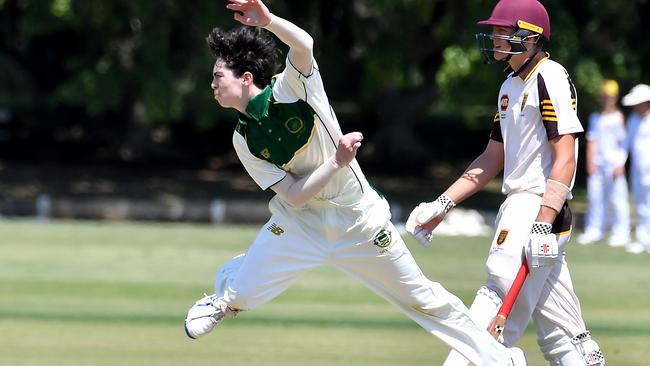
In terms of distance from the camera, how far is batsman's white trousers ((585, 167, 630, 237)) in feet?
46.7

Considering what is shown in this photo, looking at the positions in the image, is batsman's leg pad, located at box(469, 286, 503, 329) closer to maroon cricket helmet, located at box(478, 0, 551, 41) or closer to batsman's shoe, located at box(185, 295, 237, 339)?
batsman's shoe, located at box(185, 295, 237, 339)

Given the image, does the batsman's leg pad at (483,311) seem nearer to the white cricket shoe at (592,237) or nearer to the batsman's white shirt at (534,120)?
the batsman's white shirt at (534,120)

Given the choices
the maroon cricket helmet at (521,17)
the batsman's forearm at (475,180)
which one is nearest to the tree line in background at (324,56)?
the batsman's forearm at (475,180)

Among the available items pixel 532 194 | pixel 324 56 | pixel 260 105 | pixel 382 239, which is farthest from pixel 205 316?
pixel 324 56

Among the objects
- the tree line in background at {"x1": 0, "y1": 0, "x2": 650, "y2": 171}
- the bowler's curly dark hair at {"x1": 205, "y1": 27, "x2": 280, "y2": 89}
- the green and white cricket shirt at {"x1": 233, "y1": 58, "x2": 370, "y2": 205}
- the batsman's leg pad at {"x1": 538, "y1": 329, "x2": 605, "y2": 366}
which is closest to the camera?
the green and white cricket shirt at {"x1": 233, "y1": 58, "x2": 370, "y2": 205}

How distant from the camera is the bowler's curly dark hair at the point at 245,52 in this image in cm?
560

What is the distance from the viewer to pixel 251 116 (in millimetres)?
5562

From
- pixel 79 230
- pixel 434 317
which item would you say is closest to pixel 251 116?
pixel 434 317

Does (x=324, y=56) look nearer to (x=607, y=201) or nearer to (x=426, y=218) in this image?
(x=607, y=201)

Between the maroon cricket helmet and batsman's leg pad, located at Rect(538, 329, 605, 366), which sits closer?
the maroon cricket helmet

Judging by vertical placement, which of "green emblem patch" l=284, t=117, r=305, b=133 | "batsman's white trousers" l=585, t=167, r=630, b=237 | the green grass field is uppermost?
"green emblem patch" l=284, t=117, r=305, b=133

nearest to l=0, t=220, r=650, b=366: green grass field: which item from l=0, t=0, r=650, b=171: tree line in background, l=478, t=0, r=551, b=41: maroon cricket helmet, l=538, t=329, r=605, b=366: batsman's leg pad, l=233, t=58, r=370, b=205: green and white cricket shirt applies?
l=538, t=329, r=605, b=366: batsman's leg pad

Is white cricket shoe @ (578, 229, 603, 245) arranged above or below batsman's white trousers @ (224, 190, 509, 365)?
below

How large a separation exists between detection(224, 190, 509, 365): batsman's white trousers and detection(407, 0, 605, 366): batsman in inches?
5.0
